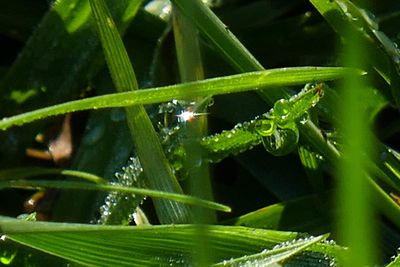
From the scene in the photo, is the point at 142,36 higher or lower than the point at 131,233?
higher

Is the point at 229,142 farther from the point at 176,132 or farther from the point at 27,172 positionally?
the point at 27,172

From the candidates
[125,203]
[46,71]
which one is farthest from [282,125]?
[46,71]

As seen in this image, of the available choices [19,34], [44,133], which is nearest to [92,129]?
[44,133]

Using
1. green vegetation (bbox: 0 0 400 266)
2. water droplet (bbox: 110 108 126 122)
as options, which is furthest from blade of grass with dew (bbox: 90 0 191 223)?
water droplet (bbox: 110 108 126 122)

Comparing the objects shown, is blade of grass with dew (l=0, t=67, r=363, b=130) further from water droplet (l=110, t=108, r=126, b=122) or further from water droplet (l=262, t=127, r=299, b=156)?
water droplet (l=110, t=108, r=126, b=122)

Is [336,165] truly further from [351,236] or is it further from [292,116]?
[351,236]

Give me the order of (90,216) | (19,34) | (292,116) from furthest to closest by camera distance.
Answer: (19,34)
(90,216)
(292,116)

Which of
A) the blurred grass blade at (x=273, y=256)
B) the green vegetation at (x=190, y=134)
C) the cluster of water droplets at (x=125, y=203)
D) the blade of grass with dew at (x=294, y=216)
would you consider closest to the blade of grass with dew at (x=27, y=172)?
the green vegetation at (x=190, y=134)

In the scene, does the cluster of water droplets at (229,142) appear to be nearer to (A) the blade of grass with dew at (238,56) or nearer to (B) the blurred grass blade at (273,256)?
(A) the blade of grass with dew at (238,56)
